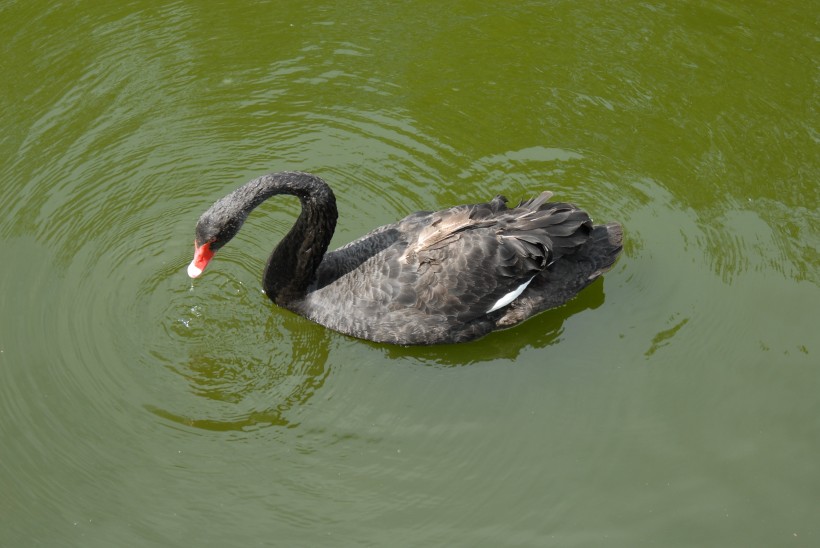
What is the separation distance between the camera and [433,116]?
9.37 meters

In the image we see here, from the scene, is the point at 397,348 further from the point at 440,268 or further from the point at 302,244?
the point at 302,244

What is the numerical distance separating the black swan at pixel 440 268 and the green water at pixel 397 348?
0.81ft

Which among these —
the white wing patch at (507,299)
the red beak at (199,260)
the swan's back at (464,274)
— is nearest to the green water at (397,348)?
the swan's back at (464,274)

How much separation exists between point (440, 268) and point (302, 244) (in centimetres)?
108

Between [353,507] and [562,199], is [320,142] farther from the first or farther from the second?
[353,507]

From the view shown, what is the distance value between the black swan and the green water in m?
0.25

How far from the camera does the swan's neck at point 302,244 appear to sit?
7.44m

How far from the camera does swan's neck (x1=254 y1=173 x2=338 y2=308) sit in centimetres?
744

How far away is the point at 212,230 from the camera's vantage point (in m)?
7.00

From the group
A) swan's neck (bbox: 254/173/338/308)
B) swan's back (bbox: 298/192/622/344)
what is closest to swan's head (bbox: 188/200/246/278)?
swan's neck (bbox: 254/173/338/308)

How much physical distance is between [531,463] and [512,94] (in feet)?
13.6


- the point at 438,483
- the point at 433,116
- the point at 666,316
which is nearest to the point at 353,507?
the point at 438,483

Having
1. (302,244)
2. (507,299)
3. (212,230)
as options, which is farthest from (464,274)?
(212,230)

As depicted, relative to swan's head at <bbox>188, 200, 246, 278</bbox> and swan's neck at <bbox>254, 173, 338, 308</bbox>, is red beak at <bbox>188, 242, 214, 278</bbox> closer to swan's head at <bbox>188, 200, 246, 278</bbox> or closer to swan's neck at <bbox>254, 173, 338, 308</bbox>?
swan's head at <bbox>188, 200, 246, 278</bbox>
